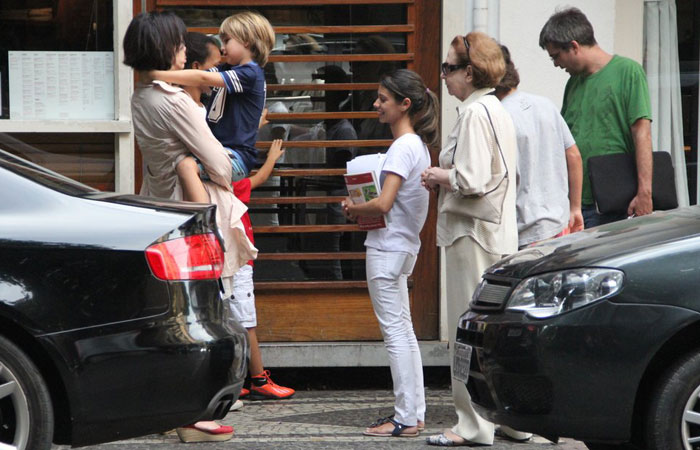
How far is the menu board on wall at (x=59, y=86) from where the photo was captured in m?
7.35

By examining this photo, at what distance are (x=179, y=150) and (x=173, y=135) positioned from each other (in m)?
0.09

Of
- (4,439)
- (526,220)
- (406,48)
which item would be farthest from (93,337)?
(406,48)

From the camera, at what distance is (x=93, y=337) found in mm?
4109

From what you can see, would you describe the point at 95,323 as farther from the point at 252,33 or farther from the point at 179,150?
the point at 252,33

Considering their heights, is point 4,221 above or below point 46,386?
above

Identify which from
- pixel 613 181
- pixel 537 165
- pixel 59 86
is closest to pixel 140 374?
pixel 537 165

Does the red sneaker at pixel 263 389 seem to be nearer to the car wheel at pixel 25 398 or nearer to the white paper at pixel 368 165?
the white paper at pixel 368 165

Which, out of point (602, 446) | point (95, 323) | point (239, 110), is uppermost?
point (239, 110)

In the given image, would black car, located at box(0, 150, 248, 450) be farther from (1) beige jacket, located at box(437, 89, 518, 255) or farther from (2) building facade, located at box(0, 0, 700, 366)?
(2) building facade, located at box(0, 0, 700, 366)

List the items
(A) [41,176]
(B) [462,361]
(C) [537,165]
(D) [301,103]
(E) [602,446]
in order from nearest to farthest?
(A) [41,176]
(B) [462,361]
(E) [602,446]
(C) [537,165]
(D) [301,103]

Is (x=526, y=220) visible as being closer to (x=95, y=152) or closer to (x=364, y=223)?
(x=364, y=223)

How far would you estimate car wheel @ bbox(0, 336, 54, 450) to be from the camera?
13.4ft

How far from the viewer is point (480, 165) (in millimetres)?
5453

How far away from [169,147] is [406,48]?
7.83 ft
